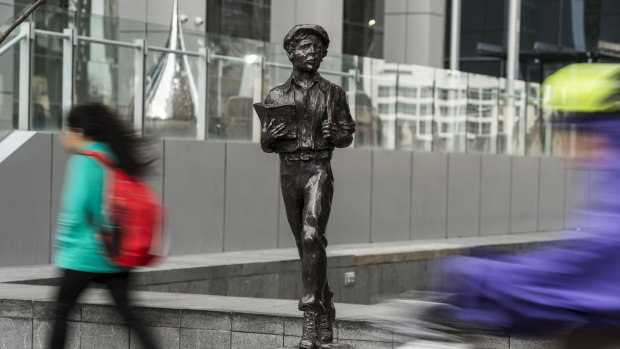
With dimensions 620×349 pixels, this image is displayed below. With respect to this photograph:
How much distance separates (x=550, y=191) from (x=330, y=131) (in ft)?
58.8

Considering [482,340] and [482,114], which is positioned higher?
[482,114]

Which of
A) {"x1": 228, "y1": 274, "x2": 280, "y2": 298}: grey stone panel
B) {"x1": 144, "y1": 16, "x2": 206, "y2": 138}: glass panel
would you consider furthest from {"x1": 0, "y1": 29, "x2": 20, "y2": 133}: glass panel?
{"x1": 228, "y1": 274, "x2": 280, "y2": 298}: grey stone panel

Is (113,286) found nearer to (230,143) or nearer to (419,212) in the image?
(230,143)

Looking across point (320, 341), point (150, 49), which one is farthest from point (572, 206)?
point (150, 49)

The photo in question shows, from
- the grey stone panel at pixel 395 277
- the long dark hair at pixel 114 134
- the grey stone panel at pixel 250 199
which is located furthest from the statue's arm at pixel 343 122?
the grey stone panel at pixel 250 199

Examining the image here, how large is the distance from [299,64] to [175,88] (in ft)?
26.7

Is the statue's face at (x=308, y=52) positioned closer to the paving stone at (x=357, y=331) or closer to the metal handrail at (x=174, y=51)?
the paving stone at (x=357, y=331)

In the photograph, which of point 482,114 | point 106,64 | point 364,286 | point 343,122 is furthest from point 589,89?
point 482,114

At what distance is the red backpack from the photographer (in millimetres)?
6211

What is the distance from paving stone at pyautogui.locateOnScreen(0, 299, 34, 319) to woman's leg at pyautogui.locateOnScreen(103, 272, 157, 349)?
8.54ft

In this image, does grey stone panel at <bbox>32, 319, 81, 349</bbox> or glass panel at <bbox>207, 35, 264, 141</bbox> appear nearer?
grey stone panel at <bbox>32, 319, 81, 349</bbox>

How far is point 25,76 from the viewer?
43.8ft

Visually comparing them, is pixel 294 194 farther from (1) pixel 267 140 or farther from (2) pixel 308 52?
(2) pixel 308 52

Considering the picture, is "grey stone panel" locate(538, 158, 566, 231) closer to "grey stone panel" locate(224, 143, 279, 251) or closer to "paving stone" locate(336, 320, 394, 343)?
"grey stone panel" locate(224, 143, 279, 251)
